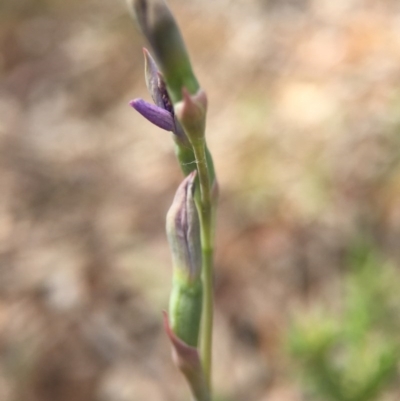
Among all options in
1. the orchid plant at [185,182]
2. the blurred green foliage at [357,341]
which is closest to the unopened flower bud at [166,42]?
the orchid plant at [185,182]

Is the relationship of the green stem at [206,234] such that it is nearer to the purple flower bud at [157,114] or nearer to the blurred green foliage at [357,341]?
the purple flower bud at [157,114]

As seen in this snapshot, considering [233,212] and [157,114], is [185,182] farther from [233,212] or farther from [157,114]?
[233,212]

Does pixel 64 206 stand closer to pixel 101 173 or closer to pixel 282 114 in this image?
pixel 101 173

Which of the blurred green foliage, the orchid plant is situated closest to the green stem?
the orchid plant

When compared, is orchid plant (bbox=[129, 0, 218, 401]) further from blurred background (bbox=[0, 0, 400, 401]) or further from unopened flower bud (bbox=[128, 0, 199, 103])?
blurred background (bbox=[0, 0, 400, 401])

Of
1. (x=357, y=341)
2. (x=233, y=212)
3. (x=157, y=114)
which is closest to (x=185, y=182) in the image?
(x=157, y=114)

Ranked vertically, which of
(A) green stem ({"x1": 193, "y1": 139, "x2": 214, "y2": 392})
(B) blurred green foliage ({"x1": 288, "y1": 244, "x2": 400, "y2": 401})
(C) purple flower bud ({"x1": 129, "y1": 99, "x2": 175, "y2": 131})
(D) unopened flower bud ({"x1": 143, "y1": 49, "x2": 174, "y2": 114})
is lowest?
(B) blurred green foliage ({"x1": 288, "y1": 244, "x2": 400, "y2": 401})
